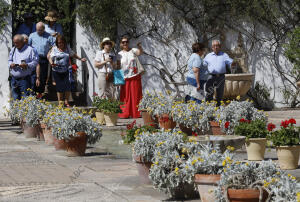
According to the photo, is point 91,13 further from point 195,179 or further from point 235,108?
point 195,179

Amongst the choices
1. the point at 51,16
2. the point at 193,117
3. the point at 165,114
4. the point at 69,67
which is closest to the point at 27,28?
the point at 51,16

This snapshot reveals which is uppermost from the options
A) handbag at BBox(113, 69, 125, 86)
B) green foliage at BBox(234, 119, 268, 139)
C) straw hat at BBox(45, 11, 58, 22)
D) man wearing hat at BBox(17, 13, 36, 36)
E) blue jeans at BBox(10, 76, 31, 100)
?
straw hat at BBox(45, 11, 58, 22)

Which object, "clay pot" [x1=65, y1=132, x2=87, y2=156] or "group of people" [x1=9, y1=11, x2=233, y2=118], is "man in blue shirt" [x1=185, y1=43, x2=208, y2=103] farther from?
"clay pot" [x1=65, y1=132, x2=87, y2=156]

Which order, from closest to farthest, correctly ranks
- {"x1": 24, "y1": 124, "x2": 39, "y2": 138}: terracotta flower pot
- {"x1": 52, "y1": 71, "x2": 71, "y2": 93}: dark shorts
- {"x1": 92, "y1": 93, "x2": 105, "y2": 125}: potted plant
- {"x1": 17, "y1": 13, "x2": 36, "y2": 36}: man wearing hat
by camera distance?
1. {"x1": 24, "y1": 124, "x2": 39, "y2": 138}: terracotta flower pot
2. {"x1": 92, "y1": 93, "x2": 105, "y2": 125}: potted plant
3. {"x1": 52, "y1": 71, "x2": 71, "y2": 93}: dark shorts
4. {"x1": 17, "y1": 13, "x2": 36, "y2": 36}: man wearing hat

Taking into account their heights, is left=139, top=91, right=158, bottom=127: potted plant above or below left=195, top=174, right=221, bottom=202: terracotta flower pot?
above

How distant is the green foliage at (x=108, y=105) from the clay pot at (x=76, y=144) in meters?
4.27

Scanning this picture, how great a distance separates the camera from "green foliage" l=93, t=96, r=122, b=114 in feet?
44.4

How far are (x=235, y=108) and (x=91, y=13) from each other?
25.0ft

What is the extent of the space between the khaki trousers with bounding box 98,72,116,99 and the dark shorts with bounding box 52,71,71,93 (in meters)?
0.96

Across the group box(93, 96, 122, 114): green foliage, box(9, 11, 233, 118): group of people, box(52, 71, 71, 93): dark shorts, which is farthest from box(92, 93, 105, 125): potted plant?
box(52, 71, 71, 93): dark shorts

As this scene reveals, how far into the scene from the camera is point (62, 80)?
46.4 feet

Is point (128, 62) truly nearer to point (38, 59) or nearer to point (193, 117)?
point (38, 59)

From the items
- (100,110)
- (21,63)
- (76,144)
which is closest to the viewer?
(76,144)

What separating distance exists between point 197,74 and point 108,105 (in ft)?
7.64
